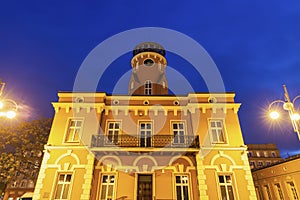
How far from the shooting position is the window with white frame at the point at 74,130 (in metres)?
14.4

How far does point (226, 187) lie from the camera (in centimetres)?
1261

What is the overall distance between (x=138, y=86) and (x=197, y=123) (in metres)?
11.3

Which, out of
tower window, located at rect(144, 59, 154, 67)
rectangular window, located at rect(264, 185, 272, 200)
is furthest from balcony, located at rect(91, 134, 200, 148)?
rectangular window, located at rect(264, 185, 272, 200)

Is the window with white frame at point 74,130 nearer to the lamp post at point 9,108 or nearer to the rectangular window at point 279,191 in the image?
the lamp post at point 9,108

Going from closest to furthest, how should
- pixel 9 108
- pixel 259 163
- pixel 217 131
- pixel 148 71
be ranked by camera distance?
pixel 9 108, pixel 217 131, pixel 148 71, pixel 259 163

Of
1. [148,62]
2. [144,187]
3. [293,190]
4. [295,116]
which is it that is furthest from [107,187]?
[293,190]

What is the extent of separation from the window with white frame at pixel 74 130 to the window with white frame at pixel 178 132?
25.1ft

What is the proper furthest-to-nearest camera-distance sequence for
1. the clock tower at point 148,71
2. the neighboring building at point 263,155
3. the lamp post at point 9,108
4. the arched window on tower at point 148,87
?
1. the neighboring building at point 263,155
2. the clock tower at point 148,71
3. the arched window on tower at point 148,87
4. the lamp post at point 9,108

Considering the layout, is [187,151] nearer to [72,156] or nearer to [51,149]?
[72,156]

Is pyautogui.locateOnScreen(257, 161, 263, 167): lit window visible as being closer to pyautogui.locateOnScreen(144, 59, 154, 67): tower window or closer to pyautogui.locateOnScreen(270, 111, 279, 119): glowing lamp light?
pyautogui.locateOnScreen(144, 59, 154, 67): tower window

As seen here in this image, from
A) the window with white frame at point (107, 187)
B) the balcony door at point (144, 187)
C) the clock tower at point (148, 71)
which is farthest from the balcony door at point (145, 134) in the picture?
the clock tower at point (148, 71)

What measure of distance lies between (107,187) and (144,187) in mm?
2607

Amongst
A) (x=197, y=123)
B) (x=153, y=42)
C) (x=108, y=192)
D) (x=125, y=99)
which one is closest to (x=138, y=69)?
(x=153, y=42)

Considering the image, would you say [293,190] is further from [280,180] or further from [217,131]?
[217,131]
